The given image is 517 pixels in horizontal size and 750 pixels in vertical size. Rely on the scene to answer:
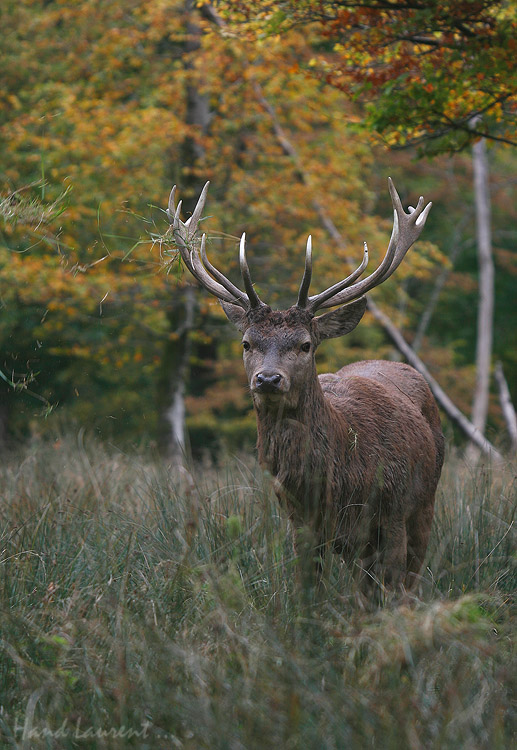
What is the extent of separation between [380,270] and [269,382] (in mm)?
1310

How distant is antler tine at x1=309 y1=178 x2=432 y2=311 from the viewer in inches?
216

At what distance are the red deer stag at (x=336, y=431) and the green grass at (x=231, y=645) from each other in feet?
0.90

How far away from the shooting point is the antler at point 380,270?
5406mm

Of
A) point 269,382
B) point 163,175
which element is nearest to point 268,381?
point 269,382

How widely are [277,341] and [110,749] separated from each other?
252 centimetres

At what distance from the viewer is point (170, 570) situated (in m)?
4.49

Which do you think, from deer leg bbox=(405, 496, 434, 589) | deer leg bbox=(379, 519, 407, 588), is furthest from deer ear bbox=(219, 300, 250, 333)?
deer leg bbox=(405, 496, 434, 589)

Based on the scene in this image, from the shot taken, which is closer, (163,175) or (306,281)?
(306,281)

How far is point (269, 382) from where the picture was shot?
15.5ft

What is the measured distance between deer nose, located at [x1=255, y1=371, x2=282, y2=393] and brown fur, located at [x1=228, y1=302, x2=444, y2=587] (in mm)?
24

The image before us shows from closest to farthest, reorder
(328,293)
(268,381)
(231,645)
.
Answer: (231,645) < (268,381) < (328,293)

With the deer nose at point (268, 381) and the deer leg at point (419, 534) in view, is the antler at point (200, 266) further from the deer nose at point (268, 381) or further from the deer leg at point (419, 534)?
the deer leg at point (419, 534)

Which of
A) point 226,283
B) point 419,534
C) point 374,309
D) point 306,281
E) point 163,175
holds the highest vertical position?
point 306,281

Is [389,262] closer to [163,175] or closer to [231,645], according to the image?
[231,645]
